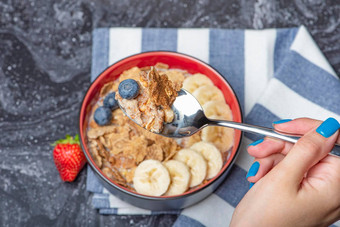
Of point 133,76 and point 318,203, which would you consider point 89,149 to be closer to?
point 133,76

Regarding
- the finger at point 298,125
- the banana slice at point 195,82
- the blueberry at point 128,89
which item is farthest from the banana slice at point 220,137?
the blueberry at point 128,89

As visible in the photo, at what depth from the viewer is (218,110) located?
1.30 metres

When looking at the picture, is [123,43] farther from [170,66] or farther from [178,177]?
[178,177]

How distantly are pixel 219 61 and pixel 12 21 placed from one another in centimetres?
81

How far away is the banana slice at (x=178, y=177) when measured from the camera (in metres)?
1.21

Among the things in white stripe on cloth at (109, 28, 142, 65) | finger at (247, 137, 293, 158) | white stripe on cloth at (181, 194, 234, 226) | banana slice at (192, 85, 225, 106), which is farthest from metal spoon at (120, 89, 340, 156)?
white stripe on cloth at (109, 28, 142, 65)

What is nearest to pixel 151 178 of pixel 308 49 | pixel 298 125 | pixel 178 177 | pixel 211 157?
pixel 178 177

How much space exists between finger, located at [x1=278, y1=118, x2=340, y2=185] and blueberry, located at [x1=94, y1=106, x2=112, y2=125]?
600mm

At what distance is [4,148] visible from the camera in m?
1.38

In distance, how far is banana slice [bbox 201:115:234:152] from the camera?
1.29m

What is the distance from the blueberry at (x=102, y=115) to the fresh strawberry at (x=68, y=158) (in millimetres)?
135

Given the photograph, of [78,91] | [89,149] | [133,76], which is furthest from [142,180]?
[78,91]

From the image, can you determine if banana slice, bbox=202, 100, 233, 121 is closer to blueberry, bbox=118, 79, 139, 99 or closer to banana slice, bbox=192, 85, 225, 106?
banana slice, bbox=192, 85, 225, 106

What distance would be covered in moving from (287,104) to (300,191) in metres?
0.56
